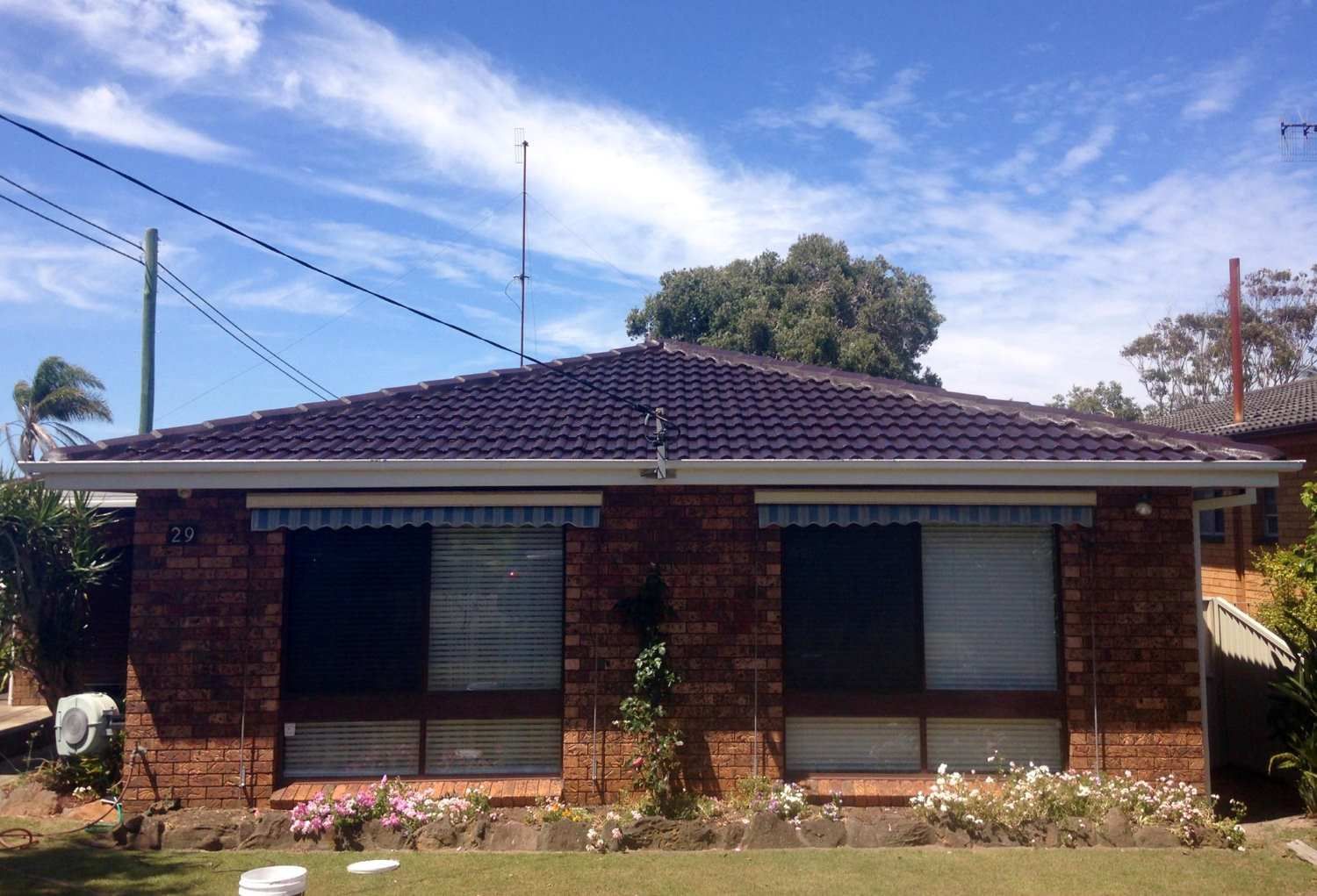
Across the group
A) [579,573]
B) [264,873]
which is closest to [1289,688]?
[579,573]

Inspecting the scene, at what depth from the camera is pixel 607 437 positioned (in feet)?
30.4

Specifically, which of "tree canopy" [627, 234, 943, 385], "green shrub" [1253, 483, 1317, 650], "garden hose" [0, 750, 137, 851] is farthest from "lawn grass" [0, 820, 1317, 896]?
"tree canopy" [627, 234, 943, 385]

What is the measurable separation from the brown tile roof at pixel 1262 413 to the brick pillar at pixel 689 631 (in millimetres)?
14010

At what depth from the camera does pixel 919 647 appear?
914cm

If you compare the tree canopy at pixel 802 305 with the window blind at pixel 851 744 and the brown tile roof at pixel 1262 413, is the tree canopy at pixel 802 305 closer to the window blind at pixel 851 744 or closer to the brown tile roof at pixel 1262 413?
the brown tile roof at pixel 1262 413

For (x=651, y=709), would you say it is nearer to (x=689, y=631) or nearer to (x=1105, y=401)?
(x=689, y=631)

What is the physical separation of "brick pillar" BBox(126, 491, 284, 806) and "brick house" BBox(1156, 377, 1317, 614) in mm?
15594

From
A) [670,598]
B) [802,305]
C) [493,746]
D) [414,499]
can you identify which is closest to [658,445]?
[670,598]

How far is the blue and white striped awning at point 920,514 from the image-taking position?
8734 millimetres

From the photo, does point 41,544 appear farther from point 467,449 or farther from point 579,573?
point 579,573

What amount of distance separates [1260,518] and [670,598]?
15220 mm

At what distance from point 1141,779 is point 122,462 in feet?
29.6

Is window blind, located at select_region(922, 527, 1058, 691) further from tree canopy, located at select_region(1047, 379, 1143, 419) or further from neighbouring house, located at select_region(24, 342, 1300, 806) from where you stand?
tree canopy, located at select_region(1047, 379, 1143, 419)

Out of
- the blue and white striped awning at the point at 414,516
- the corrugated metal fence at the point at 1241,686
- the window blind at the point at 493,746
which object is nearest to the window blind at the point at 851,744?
the window blind at the point at 493,746
